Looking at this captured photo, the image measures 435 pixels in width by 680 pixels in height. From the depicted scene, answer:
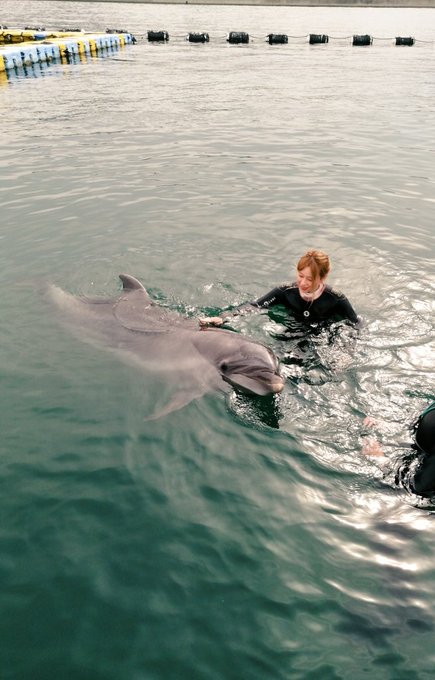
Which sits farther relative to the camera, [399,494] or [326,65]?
[326,65]

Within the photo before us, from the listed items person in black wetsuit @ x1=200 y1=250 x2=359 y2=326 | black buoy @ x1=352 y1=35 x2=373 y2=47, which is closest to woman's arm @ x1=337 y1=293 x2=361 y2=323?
person in black wetsuit @ x1=200 y1=250 x2=359 y2=326

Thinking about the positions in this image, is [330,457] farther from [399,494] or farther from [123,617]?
[123,617]

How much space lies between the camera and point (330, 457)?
529cm

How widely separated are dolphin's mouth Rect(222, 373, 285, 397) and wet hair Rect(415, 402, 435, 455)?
165 cm

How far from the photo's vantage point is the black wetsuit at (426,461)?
4.57 m

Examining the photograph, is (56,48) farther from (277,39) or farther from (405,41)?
(405,41)

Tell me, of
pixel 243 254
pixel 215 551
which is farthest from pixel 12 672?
pixel 243 254

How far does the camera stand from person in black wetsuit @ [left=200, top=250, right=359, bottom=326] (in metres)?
6.47

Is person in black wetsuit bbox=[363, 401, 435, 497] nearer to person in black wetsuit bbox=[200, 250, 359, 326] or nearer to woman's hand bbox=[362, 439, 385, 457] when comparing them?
woman's hand bbox=[362, 439, 385, 457]

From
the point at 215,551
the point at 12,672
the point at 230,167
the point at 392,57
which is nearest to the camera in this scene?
the point at 12,672

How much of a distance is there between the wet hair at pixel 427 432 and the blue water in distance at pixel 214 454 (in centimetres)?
44

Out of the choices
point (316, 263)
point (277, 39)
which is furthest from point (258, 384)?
point (277, 39)

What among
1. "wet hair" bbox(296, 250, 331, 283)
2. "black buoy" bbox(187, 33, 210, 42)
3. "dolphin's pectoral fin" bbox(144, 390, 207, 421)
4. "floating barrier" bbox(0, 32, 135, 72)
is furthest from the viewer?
"black buoy" bbox(187, 33, 210, 42)

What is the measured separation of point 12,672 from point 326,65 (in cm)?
3948
